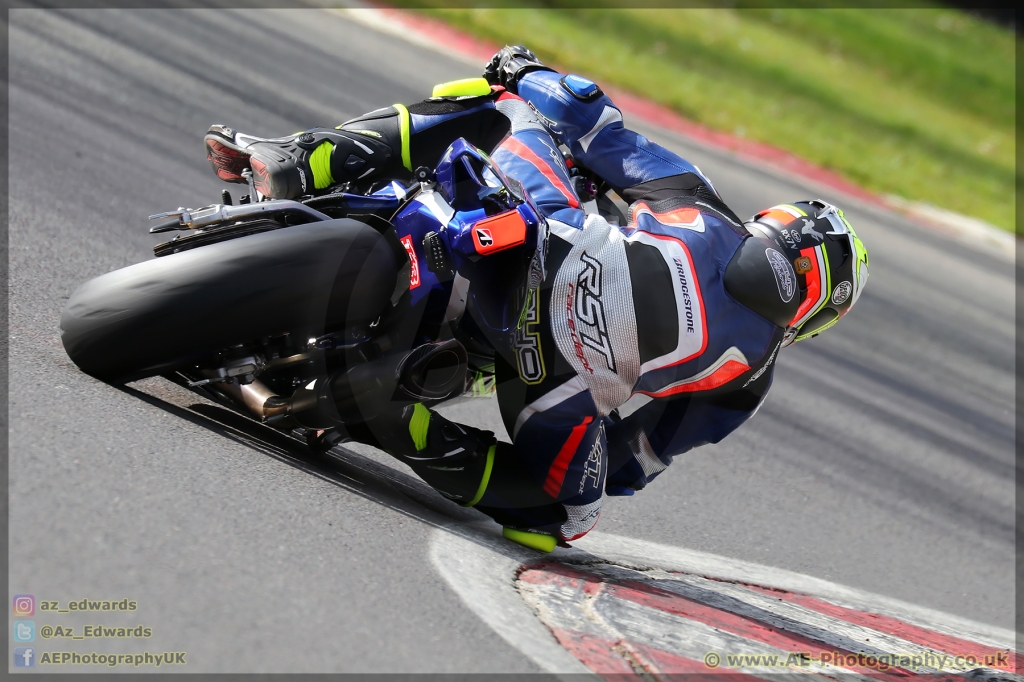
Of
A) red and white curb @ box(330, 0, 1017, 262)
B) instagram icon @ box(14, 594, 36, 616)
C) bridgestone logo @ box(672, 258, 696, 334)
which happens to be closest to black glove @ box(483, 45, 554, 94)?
bridgestone logo @ box(672, 258, 696, 334)

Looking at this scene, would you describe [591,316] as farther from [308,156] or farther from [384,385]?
[308,156]

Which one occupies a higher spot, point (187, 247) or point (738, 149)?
point (187, 247)

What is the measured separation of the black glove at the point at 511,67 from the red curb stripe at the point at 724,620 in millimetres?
1695

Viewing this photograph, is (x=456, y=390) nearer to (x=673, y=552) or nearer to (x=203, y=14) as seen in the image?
(x=673, y=552)

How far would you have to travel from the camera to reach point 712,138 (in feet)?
40.5

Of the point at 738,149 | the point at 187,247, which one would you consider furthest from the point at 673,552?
the point at 738,149

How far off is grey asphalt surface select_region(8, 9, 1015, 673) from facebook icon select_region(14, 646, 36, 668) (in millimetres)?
77

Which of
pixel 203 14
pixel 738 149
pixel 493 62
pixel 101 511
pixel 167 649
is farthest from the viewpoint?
pixel 738 149

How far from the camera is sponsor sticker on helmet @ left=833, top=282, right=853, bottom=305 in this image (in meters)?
3.13

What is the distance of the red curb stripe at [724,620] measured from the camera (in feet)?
9.29

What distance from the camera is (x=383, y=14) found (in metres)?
12.7

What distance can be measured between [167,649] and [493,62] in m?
2.38

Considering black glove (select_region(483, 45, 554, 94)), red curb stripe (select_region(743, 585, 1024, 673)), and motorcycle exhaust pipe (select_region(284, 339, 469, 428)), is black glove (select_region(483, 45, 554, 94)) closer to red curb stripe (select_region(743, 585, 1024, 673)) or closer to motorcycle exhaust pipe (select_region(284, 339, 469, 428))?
motorcycle exhaust pipe (select_region(284, 339, 469, 428))

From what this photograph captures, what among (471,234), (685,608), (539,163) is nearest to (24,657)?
(471,234)
